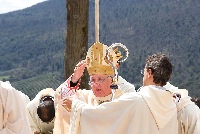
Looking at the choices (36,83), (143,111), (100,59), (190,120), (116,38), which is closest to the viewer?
(143,111)

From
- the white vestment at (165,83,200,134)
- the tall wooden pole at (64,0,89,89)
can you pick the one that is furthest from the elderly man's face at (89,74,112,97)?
the tall wooden pole at (64,0,89,89)

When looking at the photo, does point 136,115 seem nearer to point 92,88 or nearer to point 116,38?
point 92,88

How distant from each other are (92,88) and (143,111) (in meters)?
0.79

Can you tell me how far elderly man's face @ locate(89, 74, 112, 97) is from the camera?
3.99 metres

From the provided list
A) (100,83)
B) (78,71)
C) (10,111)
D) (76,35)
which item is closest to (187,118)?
(100,83)

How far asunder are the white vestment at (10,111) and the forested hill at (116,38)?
38.2 metres

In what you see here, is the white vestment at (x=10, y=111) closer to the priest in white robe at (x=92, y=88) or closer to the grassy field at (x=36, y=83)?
the priest in white robe at (x=92, y=88)

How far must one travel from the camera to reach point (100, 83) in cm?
401

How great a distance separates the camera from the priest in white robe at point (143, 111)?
10.9 ft

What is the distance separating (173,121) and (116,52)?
3.11 ft

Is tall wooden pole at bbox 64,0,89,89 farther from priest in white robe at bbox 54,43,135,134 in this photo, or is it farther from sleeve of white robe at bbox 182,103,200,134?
Answer: sleeve of white robe at bbox 182,103,200,134

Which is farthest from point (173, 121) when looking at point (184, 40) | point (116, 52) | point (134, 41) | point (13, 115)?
point (134, 41)

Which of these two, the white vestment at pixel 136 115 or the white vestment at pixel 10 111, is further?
the white vestment at pixel 10 111

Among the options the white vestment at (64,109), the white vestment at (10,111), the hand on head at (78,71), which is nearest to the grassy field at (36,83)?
the white vestment at (64,109)
